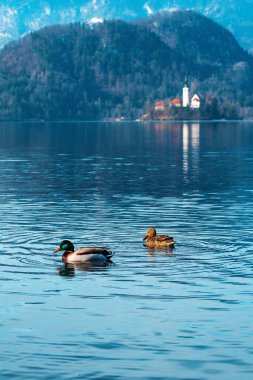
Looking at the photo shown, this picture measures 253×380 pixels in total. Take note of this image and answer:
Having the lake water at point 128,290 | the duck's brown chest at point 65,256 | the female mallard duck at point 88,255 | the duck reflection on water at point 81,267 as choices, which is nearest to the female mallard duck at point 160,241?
the lake water at point 128,290

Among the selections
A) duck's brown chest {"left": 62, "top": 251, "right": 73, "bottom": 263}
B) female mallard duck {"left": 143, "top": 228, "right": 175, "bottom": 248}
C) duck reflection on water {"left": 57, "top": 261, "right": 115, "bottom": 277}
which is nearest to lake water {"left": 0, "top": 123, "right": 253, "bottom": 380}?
duck reflection on water {"left": 57, "top": 261, "right": 115, "bottom": 277}

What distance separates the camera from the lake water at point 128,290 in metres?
24.6

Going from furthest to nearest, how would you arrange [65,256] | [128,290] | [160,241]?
[160,241] → [65,256] → [128,290]

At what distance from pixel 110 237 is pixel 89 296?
40.1ft

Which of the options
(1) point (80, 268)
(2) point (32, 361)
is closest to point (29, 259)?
(1) point (80, 268)

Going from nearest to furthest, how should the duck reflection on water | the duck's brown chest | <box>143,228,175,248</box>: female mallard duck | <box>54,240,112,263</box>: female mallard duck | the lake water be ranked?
the lake water < the duck reflection on water < <box>54,240,112,263</box>: female mallard duck < the duck's brown chest < <box>143,228,175,248</box>: female mallard duck

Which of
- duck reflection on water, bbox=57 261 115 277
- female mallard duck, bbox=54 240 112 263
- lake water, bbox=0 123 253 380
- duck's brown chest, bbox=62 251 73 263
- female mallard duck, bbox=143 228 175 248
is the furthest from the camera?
female mallard duck, bbox=143 228 175 248

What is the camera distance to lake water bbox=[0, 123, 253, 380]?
24.6 meters

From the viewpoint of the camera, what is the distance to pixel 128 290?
→ 32094 millimetres

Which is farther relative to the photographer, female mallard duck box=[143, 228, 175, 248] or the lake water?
female mallard duck box=[143, 228, 175, 248]

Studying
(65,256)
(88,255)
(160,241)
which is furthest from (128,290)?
(160,241)

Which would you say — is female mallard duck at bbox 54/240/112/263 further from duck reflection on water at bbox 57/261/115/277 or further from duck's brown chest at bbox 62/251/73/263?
duck reflection on water at bbox 57/261/115/277

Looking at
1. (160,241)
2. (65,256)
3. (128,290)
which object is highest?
(160,241)

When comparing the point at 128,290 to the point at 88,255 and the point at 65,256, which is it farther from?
the point at 65,256
